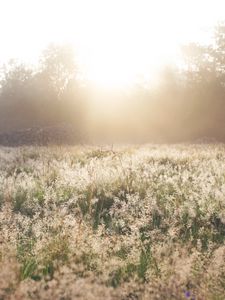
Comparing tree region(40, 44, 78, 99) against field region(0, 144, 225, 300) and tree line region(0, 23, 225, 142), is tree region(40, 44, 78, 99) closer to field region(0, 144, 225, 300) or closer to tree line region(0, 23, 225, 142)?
tree line region(0, 23, 225, 142)

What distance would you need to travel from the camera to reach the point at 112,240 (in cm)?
541

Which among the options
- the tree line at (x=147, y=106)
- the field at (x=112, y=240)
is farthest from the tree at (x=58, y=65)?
the field at (x=112, y=240)

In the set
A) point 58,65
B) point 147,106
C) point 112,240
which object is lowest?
point 112,240

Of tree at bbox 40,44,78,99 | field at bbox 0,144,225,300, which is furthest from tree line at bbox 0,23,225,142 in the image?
field at bbox 0,144,225,300

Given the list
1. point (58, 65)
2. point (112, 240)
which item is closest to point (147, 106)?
point (58, 65)

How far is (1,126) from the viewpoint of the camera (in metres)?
48.1

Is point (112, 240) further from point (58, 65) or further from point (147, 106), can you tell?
point (58, 65)

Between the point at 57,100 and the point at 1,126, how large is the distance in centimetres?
617

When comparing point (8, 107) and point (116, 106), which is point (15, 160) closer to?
point (116, 106)

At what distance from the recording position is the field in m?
3.51

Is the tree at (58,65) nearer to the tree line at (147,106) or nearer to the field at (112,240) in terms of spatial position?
the tree line at (147,106)

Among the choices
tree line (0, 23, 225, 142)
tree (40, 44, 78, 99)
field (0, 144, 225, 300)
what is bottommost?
field (0, 144, 225, 300)

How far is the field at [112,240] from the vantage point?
351cm

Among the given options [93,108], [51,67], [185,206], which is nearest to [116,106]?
[93,108]
